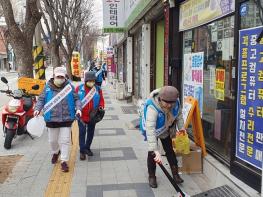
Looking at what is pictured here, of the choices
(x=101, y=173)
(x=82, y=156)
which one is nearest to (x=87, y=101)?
(x=82, y=156)

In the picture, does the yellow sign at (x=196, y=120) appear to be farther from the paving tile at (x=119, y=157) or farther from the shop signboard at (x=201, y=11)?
the paving tile at (x=119, y=157)

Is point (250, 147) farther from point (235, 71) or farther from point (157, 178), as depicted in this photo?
point (157, 178)

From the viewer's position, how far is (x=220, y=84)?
5625 millimetres

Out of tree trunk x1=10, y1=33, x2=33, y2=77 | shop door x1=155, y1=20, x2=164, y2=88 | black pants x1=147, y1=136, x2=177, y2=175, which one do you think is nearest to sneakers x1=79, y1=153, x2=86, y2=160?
black pants x1=147, y1=136, x2=177, y2=175

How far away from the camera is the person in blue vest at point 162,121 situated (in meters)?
4.59

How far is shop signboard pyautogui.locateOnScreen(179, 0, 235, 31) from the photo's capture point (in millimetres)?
5332

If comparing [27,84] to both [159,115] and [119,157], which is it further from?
[159,115]

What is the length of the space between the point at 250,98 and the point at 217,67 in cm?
144

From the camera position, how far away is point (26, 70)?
33.7ft

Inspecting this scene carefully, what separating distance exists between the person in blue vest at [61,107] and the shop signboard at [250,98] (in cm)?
249

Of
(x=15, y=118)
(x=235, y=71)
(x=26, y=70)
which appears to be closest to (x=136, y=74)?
(x=26, y=70)

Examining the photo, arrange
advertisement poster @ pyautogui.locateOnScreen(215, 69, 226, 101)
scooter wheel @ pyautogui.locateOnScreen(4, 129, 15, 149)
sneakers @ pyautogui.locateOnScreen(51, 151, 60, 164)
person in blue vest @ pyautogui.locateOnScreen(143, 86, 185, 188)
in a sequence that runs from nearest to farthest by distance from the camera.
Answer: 1. person in blue vest @ pyautogui.locateOnScreen(143, 86, 185, 188)
2. advertisement poster @ pyautogui.locateOnScreen(215, 69, 226, 101)
3. sneakers @ pyautogui.locateOnScreen(51, 151, 60, 164)
4. scooter wheel @ pyautogui.locateOnScreen(4, 129, 15, 149)

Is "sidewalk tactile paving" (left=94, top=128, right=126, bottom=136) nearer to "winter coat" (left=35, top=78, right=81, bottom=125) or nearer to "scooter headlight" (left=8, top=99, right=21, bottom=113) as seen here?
"scooter headlight" (left=8, top=99, right=21, bottom=113)

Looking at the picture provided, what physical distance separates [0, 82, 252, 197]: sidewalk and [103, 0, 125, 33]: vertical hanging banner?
24.4 feet
